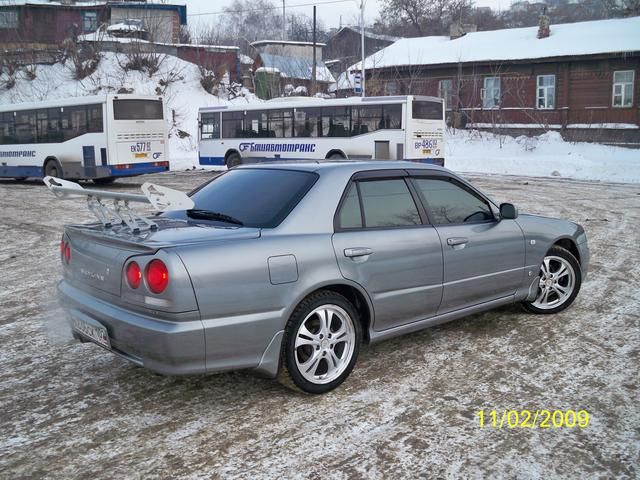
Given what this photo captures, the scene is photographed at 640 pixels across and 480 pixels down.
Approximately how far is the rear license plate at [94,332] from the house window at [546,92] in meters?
36.3

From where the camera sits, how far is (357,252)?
4.35m

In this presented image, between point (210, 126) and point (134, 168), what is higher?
point (210, 126)

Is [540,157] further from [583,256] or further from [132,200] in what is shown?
[132,200]

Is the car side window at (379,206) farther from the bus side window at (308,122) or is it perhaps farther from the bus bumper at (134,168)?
the bus side window at (308,122)

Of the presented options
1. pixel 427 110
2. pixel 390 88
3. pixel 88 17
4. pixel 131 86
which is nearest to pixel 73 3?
pixel 88 17

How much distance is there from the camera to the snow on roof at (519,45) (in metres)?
34.8

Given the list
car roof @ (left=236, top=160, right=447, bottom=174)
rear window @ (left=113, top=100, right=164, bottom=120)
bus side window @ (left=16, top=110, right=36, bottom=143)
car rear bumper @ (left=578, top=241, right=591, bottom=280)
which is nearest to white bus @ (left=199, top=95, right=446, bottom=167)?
rear window @ (left=113, top=100, right=164, bottom=120)

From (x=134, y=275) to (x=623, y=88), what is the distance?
117 feet

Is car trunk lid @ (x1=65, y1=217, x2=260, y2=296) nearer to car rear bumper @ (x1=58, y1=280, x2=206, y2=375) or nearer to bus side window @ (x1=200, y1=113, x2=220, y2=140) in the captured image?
car rear bumper @ (x1=58, y1=280, x2=206, y2=375)

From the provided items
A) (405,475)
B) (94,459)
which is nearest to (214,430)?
(94,459)

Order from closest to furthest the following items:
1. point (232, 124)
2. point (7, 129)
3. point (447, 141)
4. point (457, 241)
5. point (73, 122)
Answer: point (457, 241), point (73, 122), point (7, 129), point (232, 124), point (447, 141)

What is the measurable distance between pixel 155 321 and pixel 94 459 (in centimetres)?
80

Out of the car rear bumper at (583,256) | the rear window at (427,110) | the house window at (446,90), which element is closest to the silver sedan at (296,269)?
the car rear bumper at (583,256)

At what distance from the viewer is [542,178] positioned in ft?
76.3
